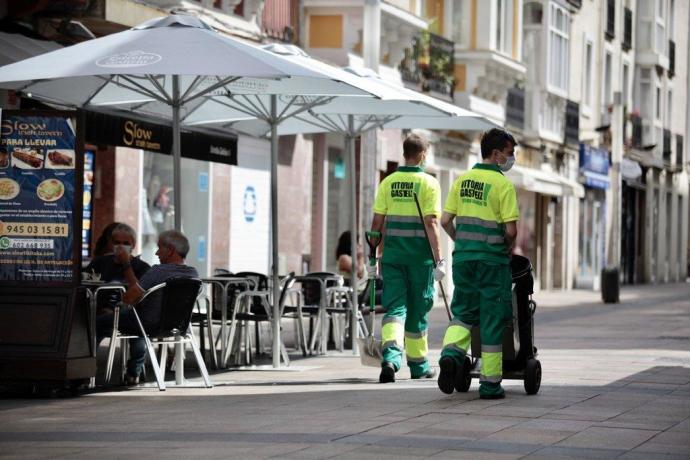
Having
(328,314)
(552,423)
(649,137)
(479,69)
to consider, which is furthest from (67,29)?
(649,137)

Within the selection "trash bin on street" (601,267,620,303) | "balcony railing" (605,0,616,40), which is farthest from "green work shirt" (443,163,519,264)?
"balcony railing" (605,0,616,40)

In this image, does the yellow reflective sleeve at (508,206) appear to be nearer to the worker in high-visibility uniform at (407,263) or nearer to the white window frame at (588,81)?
the worker in high-visibility uniform at (407,263)

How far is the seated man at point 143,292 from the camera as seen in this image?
1297 cm

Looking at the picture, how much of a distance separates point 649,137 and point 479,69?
81.6ft

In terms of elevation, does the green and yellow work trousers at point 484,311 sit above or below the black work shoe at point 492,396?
above

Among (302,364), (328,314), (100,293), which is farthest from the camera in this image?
(328,314)

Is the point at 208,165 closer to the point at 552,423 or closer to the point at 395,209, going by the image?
the point at 395,209

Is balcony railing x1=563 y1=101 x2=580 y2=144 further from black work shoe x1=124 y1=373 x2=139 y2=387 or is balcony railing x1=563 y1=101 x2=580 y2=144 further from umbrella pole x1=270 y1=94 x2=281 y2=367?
black work shoe x1=124 y1=373 x2=139 y2=387

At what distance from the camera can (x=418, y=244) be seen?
13.6 metres

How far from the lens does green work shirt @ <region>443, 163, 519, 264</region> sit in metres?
12.2

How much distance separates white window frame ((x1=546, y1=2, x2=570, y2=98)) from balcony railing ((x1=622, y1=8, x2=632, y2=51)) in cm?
938

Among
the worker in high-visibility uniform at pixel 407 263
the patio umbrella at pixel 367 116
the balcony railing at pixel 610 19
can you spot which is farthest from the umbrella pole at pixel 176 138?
the balcony railing at pixel 610 19

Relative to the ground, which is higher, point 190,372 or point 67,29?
point 67,29

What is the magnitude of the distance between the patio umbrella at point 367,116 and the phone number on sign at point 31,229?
9.07 feet
